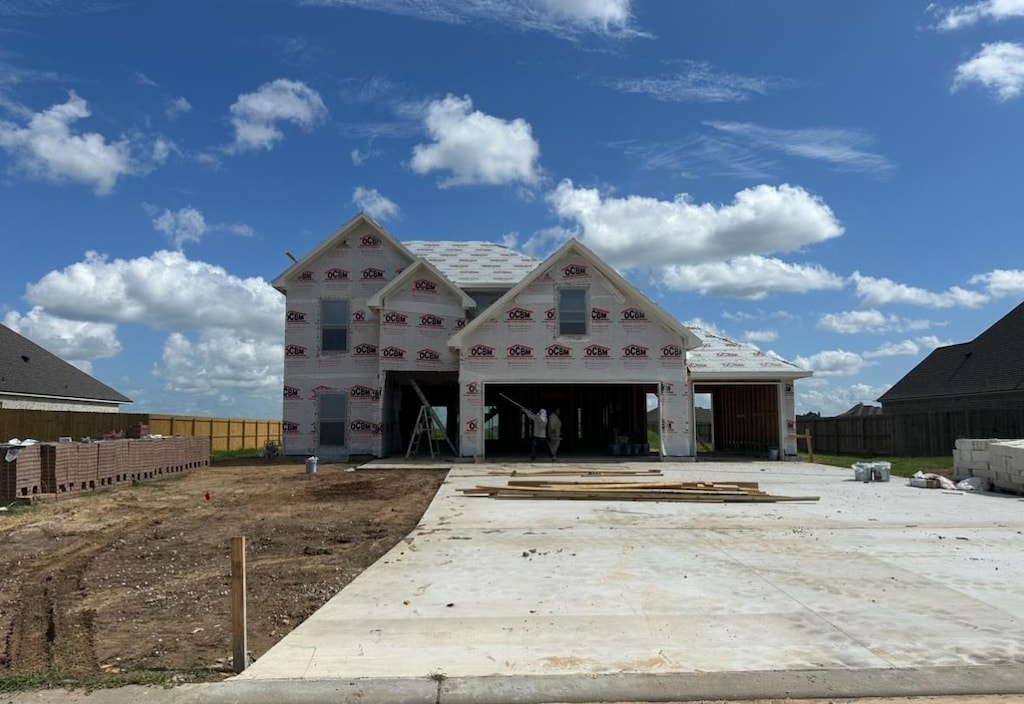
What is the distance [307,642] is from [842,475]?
54.9ft

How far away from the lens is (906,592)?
6.74 metres

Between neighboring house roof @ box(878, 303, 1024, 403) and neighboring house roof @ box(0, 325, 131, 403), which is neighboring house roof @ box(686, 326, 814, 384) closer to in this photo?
neighboring house roof @ box(878, 303, 1024, 403)

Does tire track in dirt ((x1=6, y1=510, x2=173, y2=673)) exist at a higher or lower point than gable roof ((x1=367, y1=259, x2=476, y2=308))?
lower

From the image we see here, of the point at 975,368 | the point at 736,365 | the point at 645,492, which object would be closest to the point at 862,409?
the point at 975,368

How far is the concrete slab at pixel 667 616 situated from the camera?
4648mm

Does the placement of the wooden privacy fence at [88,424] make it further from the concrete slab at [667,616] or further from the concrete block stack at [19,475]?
the concrete slab at [667,616]

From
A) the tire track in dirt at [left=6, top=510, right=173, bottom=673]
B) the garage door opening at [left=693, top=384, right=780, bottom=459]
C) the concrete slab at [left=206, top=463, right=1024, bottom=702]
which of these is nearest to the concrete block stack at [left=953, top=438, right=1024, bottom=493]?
the concrete slab at [left=206, top=463, right=1024, bottom=702]

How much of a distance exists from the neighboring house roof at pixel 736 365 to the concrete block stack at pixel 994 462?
757 centimetres

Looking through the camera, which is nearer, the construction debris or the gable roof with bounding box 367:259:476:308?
the construction debris

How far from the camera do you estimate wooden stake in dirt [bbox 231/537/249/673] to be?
Answer: 493 cm

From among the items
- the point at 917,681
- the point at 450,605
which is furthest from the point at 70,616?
the point at 917,681

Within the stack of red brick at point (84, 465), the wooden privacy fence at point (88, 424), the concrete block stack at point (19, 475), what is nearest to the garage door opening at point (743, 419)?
the stack of red brick at point (84, 465)

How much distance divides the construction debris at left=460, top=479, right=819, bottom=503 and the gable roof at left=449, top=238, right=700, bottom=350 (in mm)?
8640

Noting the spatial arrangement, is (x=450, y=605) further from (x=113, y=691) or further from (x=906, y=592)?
(x=906, y=592)
